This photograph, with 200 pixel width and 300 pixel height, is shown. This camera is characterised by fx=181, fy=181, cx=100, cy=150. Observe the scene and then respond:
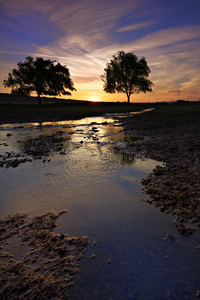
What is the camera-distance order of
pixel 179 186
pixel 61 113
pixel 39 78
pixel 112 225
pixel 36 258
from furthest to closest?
pixel 39 78 → pixel 61 113 → pixel 179 186 → pixel 112 225 → pixel 36 258

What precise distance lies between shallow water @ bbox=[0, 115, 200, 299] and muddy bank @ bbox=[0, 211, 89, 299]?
18cm

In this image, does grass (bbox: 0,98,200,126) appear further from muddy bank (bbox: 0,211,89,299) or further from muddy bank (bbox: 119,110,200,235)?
muddy bank (bbox: 0,211,89,299)

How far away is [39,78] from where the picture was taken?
155 feet

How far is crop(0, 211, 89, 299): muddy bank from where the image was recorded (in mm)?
2303

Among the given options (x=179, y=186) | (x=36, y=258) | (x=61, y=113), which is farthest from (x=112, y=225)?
(x=61, y=113)

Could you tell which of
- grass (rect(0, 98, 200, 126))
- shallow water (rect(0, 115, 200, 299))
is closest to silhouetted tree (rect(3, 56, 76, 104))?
grass (rect(0, 98, 200, 126))

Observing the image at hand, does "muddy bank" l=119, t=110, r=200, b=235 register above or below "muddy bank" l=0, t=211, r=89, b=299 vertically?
above

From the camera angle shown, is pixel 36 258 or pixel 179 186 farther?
pixel 179 186

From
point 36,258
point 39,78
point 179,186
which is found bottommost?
point 36,258

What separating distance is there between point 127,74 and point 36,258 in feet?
171

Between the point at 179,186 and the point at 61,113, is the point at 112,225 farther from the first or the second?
the point at 61,113

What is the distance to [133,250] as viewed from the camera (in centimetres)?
291

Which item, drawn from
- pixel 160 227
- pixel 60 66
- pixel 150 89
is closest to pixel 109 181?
pixel 160 227

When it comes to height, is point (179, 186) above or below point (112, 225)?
above
